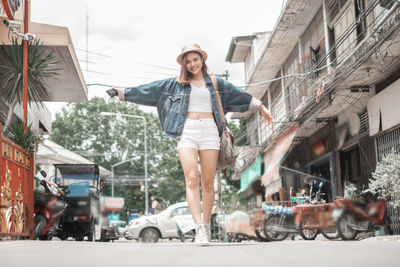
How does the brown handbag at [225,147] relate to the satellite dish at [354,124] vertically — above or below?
below

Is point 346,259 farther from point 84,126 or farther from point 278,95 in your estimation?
point 84,126

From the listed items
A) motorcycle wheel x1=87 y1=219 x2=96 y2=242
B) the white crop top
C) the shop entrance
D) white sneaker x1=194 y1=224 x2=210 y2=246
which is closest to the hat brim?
the white crop top

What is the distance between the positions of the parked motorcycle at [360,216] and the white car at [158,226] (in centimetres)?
864

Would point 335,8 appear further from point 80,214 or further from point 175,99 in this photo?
point 175,99

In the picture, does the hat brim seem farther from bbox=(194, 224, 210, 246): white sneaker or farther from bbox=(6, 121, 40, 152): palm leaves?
bbox=(6, 121, 40, 152): palm leaves

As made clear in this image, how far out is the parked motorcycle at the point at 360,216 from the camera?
34.6 ft

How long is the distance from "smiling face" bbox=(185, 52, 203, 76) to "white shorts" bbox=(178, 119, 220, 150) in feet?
1.88

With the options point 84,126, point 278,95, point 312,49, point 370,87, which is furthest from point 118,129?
point 370,87

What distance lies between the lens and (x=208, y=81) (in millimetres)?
5770

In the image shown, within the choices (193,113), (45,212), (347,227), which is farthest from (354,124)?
(193,113)

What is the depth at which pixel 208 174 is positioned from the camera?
5551mm

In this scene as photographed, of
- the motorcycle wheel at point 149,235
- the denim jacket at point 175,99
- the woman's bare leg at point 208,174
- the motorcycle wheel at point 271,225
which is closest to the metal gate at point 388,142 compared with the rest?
the motorcycle wheel at point 271,225

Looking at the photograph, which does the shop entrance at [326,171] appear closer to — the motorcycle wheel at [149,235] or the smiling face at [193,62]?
the motorcycle wheel at [149,235]

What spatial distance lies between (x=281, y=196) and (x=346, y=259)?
20068mm
